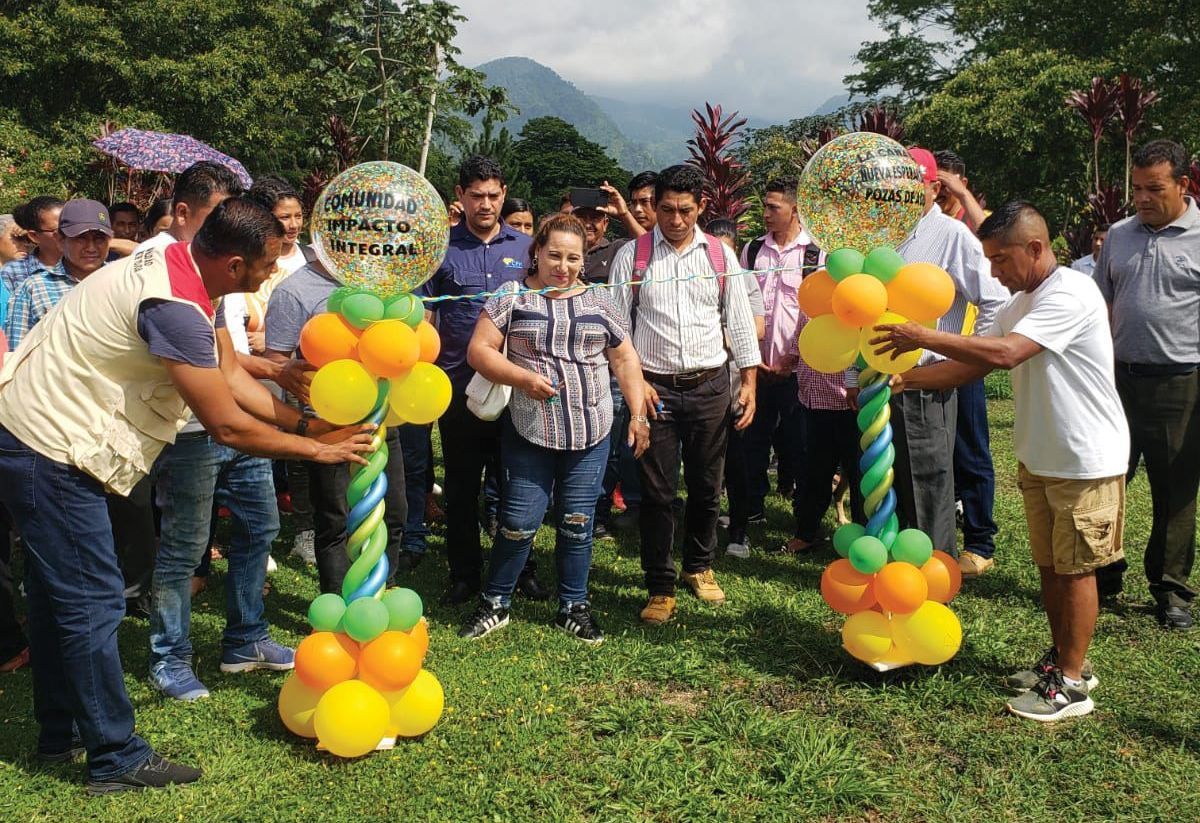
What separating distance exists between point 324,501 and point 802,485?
329cm

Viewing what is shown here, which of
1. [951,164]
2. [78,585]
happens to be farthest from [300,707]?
[951,164]

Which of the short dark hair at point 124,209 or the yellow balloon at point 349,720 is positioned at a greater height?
the short dark hair at point 124,209

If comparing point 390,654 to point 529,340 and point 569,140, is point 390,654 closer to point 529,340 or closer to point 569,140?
point 529,340

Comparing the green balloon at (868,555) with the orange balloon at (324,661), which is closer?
the orange balloon at (324,661)

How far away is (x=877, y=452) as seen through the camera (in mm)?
3998

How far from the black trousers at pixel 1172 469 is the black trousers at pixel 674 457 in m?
2.25

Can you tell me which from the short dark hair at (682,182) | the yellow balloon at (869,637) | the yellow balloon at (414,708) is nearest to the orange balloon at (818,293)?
the short dark hair at (682,182)

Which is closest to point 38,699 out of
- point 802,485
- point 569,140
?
point 802,485

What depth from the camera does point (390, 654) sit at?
3373 millimetres

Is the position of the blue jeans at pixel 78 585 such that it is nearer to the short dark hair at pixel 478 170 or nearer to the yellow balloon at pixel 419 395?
the yellow balloon at pixel 419 395

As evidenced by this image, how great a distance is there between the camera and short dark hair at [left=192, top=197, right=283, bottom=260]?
10.0 feet

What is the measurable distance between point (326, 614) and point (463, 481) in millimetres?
1715

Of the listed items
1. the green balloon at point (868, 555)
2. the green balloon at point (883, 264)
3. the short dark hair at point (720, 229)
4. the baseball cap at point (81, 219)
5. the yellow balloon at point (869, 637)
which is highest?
the short dark hair at point (720, 229)

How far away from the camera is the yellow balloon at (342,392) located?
3.31m
